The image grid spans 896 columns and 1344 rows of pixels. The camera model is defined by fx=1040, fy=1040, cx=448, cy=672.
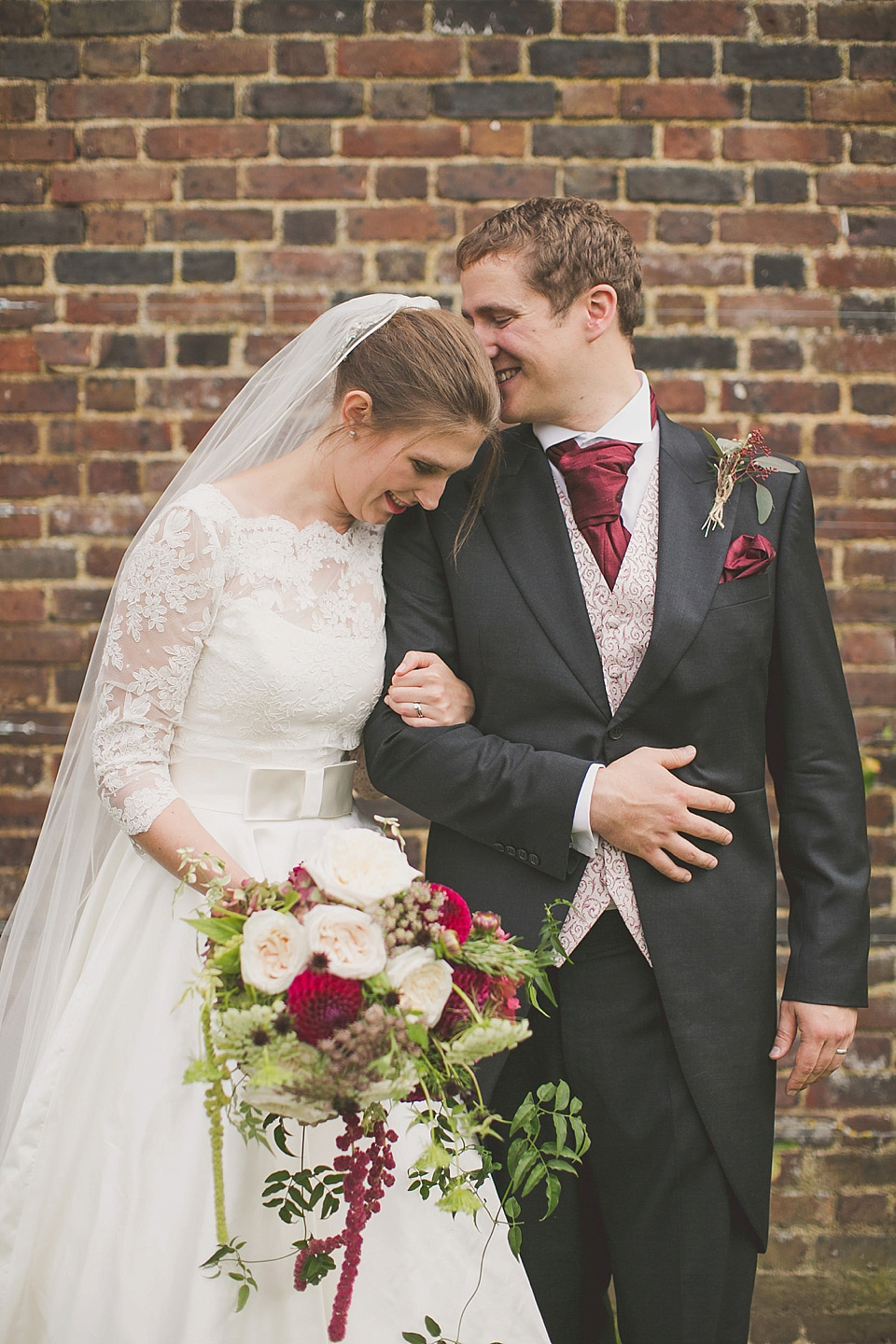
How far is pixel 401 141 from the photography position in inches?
92.4

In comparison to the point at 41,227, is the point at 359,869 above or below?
below

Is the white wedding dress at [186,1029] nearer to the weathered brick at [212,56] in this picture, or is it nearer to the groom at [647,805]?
the groom at [647,805]

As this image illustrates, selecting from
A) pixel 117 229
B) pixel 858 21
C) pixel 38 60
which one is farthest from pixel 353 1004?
pixel 858 21

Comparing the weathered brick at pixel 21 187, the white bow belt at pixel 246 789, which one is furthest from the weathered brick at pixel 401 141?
the white bow belt at pixel 246 789

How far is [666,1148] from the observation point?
168cm

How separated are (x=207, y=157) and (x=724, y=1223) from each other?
238 centimetres

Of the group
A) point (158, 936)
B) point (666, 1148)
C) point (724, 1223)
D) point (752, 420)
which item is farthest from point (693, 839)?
point (752, 420)

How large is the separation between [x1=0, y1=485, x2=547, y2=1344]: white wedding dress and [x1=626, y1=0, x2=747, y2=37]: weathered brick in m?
1.49

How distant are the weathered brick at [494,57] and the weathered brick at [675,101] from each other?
25 centimetres

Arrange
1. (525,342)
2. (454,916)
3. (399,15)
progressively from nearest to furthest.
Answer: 1. (454,916)
2. (525,342)
3. (399,15)

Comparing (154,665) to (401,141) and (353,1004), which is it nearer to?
(353,1004)

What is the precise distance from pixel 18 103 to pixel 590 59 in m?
1.30

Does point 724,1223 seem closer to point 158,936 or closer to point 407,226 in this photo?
point 158,936

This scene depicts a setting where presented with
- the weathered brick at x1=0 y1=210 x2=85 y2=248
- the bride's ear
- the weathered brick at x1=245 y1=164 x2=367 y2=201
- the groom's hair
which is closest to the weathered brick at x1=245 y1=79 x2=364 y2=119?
the weathered brick at x1=245 y1=164 x2=367 y2=201
